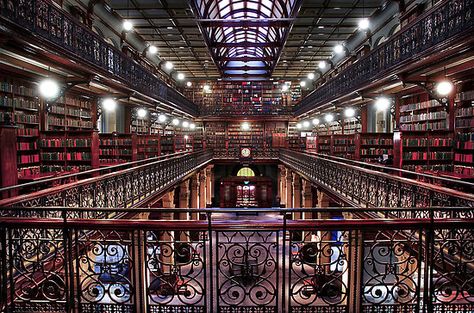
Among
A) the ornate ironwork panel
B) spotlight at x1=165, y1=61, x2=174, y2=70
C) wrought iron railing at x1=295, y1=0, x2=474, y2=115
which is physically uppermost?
spotlight at x1=165, y1=61, x2=174, y2=70

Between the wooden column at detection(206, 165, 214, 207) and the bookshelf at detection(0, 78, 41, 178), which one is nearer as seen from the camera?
the bookshelf at detection(0, 78, 41, 178)

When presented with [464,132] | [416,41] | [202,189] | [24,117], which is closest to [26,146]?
[24,117]

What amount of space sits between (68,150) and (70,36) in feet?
9.59

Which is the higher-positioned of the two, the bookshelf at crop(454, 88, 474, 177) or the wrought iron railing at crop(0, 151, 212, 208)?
the bookshelf at crop(454, 88, 474, 177)

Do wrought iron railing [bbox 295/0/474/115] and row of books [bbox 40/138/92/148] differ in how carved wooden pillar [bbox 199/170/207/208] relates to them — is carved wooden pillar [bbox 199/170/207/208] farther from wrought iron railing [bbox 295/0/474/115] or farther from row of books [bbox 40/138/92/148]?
row of books [bbox 40/138/92/148]

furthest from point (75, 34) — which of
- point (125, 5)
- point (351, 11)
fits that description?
point (351, 11)

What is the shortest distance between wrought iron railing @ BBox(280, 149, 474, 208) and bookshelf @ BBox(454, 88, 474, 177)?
6.68 ft

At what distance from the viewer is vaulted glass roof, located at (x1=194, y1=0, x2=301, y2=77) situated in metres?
10.3

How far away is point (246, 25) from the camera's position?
416 inches

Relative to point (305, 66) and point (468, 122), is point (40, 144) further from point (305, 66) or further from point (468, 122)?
point (305, 66)

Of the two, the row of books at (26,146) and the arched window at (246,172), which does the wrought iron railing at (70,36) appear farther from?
the arched window at (246,172)

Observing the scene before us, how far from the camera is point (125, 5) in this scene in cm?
997

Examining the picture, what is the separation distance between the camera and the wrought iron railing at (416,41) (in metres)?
4.77

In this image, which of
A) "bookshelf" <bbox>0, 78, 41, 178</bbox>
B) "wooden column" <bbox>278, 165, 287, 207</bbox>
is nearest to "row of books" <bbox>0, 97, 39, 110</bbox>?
"bookshelf" <bbox>0, 78, 41, 178</bbox>
